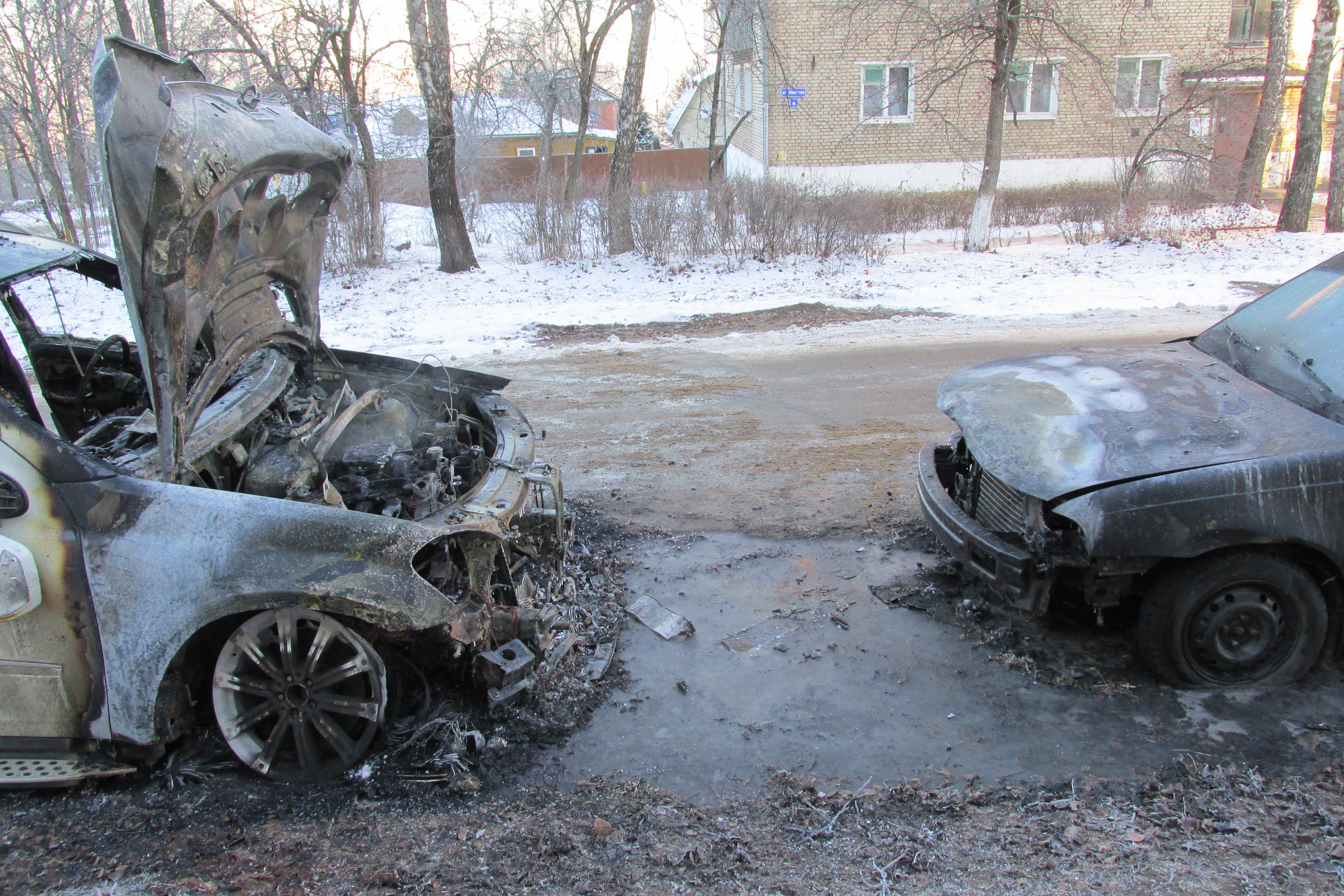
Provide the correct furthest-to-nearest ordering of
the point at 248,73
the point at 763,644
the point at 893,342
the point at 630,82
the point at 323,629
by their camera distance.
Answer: the point at 630,82 → the point at 248,73 → the point at 893,342 → the point at 763,644 → the point at 323,629

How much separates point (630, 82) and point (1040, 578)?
16049 millimetres

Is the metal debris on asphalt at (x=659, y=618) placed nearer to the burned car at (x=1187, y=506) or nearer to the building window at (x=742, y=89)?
the burned car at (x=1187, y=506)

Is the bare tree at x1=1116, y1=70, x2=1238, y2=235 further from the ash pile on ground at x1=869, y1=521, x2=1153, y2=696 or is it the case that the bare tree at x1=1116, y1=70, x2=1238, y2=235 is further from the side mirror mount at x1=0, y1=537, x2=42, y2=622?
the side mirror mount at x1=0, y1=537, x2=42, y2=622

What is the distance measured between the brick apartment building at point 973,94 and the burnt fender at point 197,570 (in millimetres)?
21639

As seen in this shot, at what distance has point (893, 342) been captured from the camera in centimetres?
957

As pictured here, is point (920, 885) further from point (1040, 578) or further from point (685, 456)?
point (685, 456)

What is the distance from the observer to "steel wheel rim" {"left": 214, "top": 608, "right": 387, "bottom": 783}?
2.88 meters

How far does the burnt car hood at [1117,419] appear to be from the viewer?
3.29 meters

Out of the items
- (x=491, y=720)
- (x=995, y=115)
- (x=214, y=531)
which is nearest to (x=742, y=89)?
(x=995, y=115)

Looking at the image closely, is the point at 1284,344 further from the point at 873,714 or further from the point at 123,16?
the point at 123,16

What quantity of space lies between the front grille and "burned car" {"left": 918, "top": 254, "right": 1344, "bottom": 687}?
11 millimetres

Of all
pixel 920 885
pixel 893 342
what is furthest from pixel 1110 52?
pixel 920 885

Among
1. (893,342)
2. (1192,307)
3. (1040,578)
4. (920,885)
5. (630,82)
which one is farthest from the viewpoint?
(630,82)

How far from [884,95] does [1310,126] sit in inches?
415
